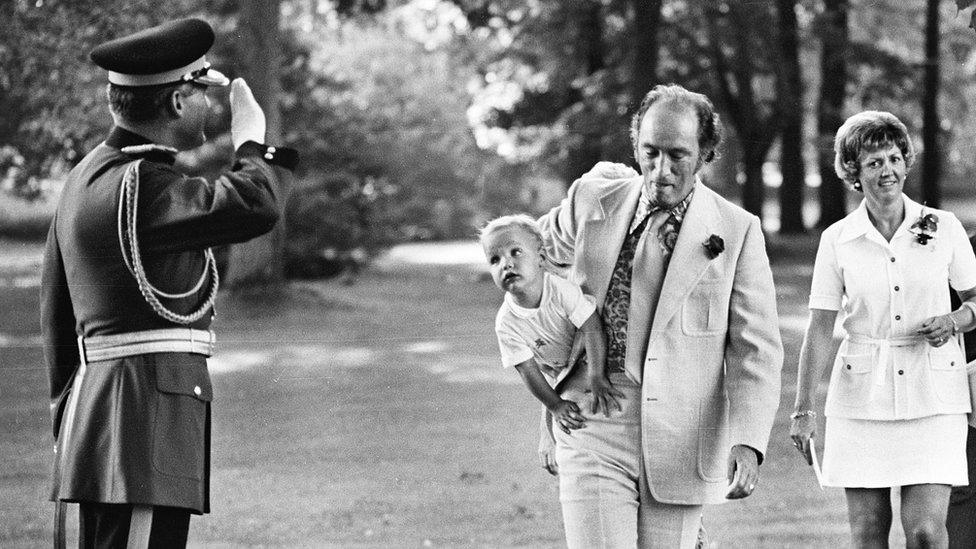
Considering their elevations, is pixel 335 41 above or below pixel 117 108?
below

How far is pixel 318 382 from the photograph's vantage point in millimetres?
13820

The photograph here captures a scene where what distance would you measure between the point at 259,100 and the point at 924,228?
40.7 feet

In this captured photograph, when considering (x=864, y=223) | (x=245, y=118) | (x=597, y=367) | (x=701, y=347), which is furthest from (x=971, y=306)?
(x=245, y=118)

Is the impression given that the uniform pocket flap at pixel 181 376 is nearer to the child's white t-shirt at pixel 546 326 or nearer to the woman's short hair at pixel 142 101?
the woman's short hair at pixel 142 101

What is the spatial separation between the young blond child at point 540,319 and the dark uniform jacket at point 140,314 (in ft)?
2.27

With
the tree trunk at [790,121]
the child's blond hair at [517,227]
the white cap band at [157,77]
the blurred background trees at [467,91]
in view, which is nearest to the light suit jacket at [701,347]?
the child's blond hair at [517,227]

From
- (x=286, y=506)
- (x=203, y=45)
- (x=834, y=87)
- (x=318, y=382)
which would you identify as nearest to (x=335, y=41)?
(x=834, y=87)

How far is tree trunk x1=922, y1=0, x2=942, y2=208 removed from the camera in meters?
22.4

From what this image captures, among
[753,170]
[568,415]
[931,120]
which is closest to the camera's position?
[568,415]

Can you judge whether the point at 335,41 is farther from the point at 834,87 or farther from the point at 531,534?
the point at 531,534

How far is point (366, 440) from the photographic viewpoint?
35.7 feet

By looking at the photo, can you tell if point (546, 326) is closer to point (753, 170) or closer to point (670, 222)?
point (670, 222)

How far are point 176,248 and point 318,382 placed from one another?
Answer: 397 inches

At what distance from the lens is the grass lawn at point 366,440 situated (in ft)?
26.2
